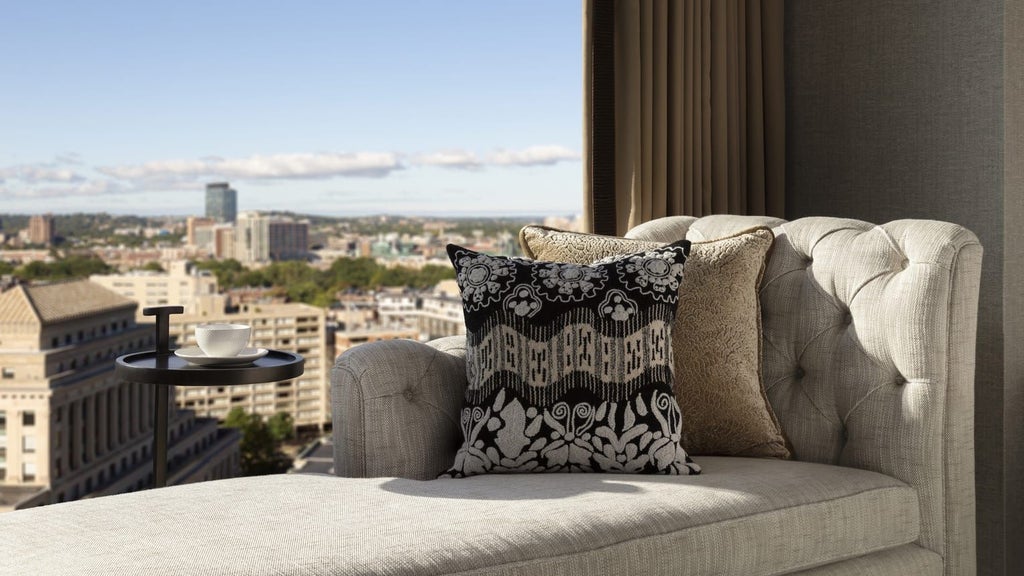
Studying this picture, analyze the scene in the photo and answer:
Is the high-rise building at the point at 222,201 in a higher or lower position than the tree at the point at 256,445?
higher

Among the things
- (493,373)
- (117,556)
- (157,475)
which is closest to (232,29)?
(157,475)

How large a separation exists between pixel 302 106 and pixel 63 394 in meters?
3.35

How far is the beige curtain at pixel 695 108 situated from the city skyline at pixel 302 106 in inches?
88.8

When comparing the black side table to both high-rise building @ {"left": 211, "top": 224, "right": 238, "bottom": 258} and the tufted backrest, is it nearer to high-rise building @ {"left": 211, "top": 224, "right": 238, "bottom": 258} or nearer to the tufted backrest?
the tufted backrest

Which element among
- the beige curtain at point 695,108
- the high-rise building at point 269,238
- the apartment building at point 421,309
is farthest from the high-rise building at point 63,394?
the beige curtain at point 695,108

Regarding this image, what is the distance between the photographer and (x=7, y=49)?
507 centimetres

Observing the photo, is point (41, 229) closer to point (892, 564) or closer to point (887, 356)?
point (887, 356)

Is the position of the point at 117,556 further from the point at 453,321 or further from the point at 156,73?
the point at 156,73

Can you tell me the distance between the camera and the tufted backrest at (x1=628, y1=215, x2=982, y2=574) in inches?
68.7

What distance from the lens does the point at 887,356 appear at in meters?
1.81

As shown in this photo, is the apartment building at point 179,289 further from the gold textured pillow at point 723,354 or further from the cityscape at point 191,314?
the gold textured pillow at point 723,354

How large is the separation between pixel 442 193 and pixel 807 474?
5615 mm

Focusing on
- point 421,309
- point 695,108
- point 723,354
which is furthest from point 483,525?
point 421,309

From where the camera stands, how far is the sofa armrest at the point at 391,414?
5.64 ft
